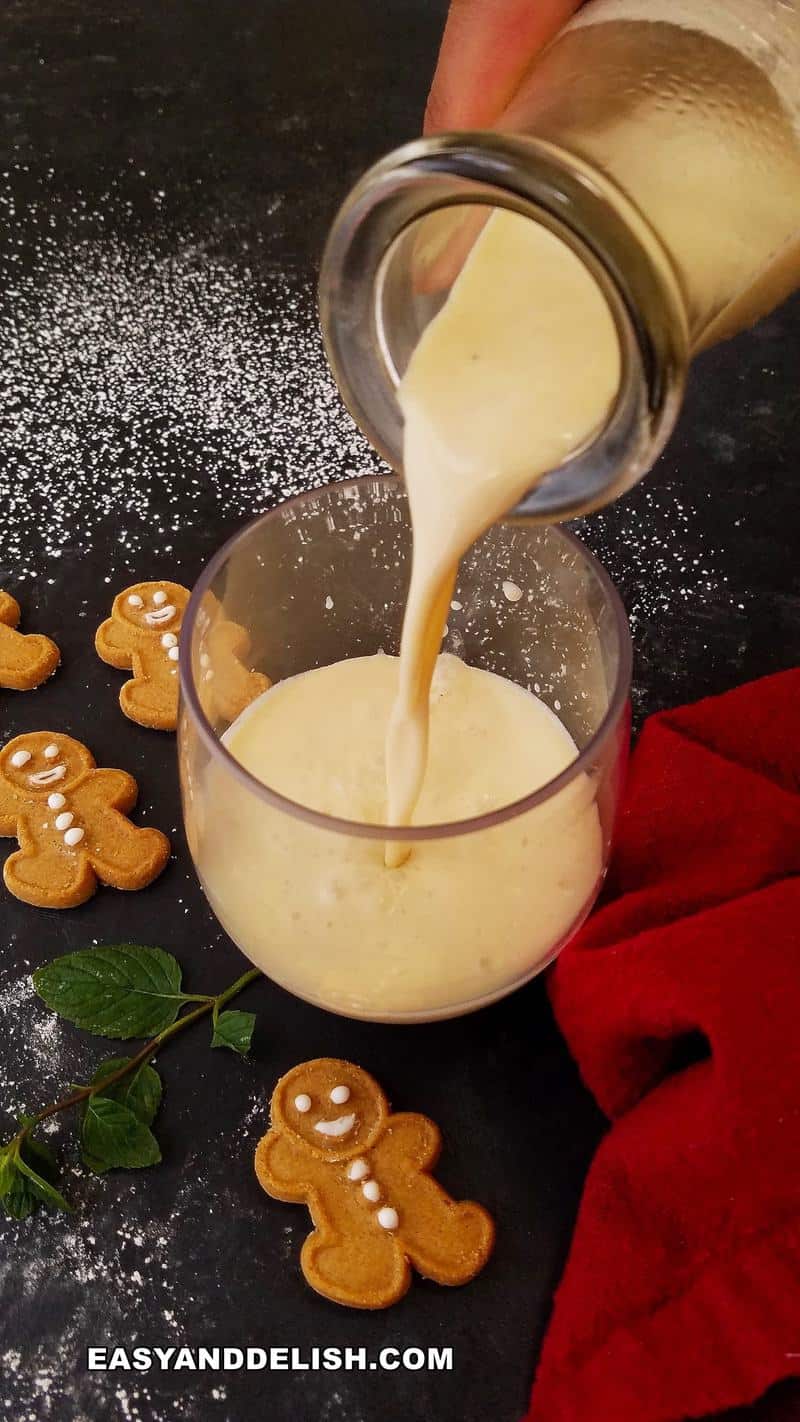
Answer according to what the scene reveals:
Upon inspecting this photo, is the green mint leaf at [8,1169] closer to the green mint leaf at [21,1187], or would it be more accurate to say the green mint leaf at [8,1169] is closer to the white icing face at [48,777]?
the green mint leaf at [21,1187]

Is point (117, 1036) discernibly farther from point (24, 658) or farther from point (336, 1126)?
point (24, 658)

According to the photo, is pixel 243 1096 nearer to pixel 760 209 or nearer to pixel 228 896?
pixel 228 896

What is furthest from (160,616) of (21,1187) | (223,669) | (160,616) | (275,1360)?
(275,1360)

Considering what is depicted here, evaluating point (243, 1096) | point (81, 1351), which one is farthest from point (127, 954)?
point (81, 1351)

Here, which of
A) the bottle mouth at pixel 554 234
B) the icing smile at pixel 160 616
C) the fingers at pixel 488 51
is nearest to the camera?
the bottle mouth at pixel 554 234

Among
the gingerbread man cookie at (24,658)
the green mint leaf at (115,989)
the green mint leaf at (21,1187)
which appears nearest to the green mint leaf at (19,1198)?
the green mint leaf at (21,1187)

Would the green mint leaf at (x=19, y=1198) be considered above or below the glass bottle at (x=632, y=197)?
below

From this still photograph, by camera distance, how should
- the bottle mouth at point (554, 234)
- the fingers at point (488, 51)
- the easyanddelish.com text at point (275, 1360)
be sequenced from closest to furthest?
1. the bottle mouth at point (554, 234)
2. the easyanddelish.com text at point (275, 1360)
3. the fingers at point (488, 51)
